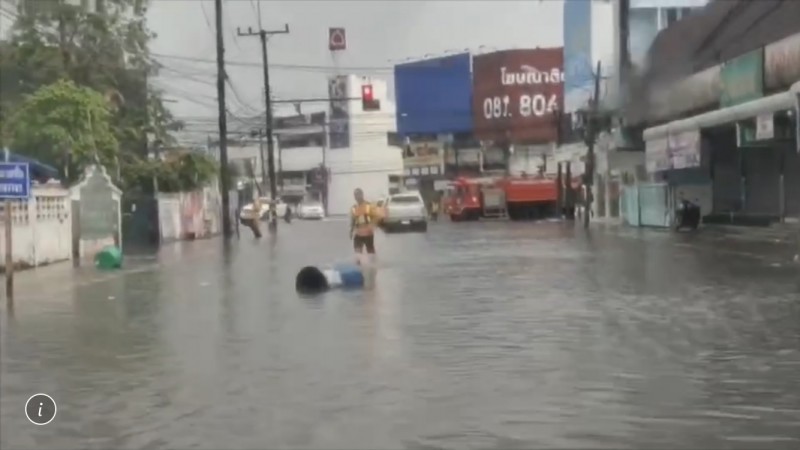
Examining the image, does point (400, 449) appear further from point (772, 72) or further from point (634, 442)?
point (772, 72)

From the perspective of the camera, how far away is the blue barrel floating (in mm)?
22573

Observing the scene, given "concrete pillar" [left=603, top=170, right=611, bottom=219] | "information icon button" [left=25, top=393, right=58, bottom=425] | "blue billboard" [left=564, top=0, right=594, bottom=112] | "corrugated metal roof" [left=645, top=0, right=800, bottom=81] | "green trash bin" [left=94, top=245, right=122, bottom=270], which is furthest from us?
"blue billboard" [left=564, top=0, right=594, bottom=112]

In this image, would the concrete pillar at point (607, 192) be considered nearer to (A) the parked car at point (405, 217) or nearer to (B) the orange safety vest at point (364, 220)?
(A) the parked car at point (405, 217)

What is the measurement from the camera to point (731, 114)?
40.5m

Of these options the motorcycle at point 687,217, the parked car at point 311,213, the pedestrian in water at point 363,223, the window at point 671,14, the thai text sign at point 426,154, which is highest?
the window at point 671,14

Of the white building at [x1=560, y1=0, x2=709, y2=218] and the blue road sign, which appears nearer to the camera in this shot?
the blue road sign

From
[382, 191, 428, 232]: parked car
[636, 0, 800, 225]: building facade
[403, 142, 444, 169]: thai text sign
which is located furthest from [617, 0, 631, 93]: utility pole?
[403, 142, 444, 169]: thai text sign

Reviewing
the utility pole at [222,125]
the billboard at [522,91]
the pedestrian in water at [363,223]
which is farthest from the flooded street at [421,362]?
the billboard at [522,91]

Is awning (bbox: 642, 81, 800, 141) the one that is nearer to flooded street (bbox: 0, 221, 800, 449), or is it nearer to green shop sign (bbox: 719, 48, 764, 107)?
green shop sign (bbox: 719, 48, 764, 107)

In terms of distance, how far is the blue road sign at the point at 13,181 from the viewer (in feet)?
69.9

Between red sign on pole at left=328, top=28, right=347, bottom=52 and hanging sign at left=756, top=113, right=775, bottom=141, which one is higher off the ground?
red sign on pole at left=328, top=28, right=347, bottom=52

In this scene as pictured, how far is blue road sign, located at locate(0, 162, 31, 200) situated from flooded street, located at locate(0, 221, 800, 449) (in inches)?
→ 65.4

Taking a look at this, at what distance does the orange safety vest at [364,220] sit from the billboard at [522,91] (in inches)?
3075

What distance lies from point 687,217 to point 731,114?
6.69 metres
